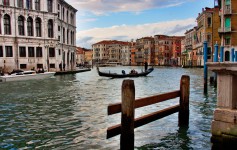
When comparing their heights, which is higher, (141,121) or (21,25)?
(21,25)

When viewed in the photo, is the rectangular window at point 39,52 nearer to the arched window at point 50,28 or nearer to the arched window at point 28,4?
the arched window at point 50,28

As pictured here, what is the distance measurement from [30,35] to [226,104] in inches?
1105

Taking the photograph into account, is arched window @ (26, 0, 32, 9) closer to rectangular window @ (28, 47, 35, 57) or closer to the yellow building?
rectangular window @ (28, 47, 35, 57)

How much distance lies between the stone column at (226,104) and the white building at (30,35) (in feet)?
85.9

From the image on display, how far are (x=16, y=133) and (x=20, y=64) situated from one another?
24.1 meters

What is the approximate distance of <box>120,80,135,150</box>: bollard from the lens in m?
3.76

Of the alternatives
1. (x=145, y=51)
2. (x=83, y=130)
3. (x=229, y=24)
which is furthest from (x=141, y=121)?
(x=145, y=51)

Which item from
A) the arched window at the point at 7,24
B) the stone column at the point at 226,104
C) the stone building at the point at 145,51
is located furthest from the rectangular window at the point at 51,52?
the stone building at the point at 145,51

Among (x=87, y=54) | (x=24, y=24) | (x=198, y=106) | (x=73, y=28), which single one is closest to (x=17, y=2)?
(x=24, y=24)

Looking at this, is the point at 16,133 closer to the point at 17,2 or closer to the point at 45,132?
the point at 45,132

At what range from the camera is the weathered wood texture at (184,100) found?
5.26 m

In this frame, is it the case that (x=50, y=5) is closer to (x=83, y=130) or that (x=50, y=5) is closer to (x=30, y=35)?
(x=30, y=35)

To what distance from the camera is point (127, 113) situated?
383cm

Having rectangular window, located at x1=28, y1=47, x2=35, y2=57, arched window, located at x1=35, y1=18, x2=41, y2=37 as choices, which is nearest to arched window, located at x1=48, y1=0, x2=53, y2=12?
arched window, located at x1=35, y1=18, x2=41, y2=37
